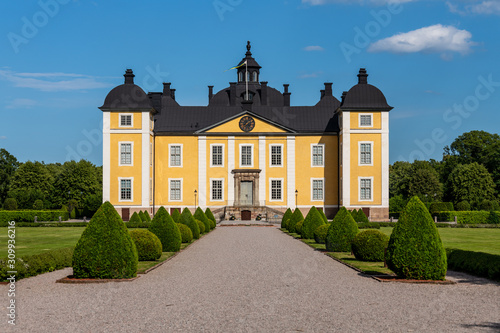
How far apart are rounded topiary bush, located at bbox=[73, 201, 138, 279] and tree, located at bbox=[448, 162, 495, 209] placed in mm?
50977

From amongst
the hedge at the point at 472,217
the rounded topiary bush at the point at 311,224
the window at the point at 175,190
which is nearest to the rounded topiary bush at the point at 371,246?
the rounded topiary bush at the point at 311,224

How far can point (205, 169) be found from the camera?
47906 mm

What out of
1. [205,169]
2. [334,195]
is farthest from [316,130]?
[205,169]

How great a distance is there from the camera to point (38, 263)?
13844 millimetres

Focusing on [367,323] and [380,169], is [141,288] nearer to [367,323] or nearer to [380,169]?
[367,323]

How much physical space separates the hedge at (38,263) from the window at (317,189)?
33084mm

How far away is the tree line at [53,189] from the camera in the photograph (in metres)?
56.2

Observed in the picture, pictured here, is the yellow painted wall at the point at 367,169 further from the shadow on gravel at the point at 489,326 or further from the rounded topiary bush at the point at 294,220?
the shadow on gravel at the point at 489,326

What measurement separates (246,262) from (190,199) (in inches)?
1251

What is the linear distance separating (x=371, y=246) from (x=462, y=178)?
45602 mm

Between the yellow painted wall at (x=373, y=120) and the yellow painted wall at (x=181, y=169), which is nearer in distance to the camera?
the yellow painted wall at (x=373, y=120)

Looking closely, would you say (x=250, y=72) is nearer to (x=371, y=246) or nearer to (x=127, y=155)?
(x=127, y=155)

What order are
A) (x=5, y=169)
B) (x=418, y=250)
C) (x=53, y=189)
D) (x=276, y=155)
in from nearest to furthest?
(x=418, y=250), (x=276, y=155), (x=53, y=189), (x=5, y=169)

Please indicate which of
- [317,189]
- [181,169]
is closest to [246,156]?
[181,169]
